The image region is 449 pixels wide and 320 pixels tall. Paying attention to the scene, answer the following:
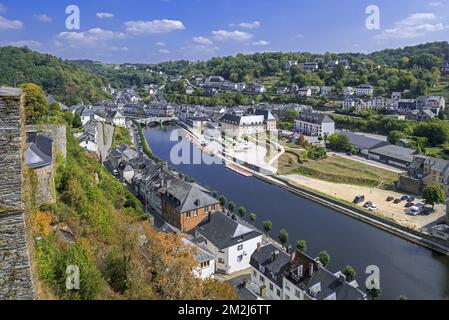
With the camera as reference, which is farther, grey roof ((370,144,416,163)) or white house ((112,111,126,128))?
white house ((112,111,126,128))

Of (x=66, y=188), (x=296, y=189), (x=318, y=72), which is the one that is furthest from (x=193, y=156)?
(x=318, y=72)

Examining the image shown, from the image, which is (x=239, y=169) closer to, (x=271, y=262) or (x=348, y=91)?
(x=271, y=262)

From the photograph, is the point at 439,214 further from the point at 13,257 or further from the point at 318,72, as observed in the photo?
the point at 318,72

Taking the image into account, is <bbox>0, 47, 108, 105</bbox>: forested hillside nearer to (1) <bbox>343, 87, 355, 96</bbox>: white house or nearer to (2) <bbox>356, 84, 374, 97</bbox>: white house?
(1) <bbox>343, 87, 355, 96</bbox>: white house

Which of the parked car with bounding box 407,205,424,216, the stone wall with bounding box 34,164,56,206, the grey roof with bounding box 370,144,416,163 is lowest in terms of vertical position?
the parked car with bounding box 407,205,424,216

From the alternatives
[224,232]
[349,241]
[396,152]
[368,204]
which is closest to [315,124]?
[396,152]

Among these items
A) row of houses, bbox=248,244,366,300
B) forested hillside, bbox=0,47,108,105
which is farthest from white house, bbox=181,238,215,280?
forested hillside, bbox=0,47,108,105
